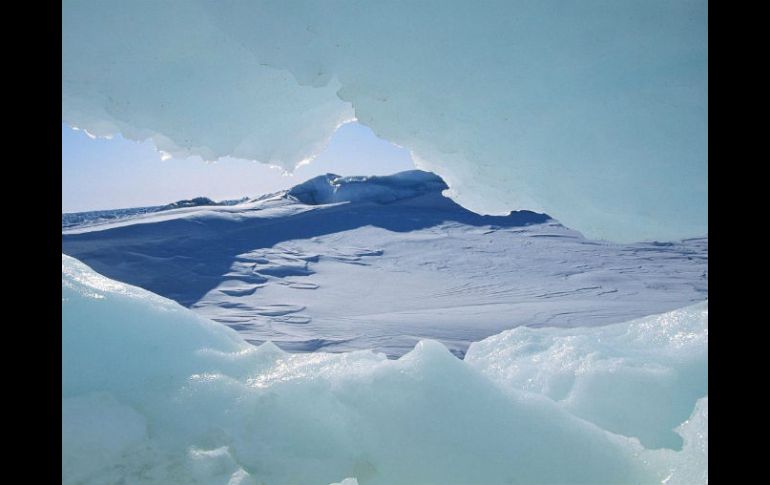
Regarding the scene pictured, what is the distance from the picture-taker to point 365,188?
15.2 meters

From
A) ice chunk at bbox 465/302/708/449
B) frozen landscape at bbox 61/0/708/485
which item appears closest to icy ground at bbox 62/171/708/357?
ice chunk at bbox 465/302/708/449

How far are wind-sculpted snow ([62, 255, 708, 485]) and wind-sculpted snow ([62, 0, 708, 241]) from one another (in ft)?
3.77

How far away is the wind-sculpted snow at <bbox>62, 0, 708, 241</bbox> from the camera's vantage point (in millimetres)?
2141

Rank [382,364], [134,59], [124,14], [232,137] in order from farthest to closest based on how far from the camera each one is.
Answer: [232,137] < [134,59] < [124,14] < [382,364]

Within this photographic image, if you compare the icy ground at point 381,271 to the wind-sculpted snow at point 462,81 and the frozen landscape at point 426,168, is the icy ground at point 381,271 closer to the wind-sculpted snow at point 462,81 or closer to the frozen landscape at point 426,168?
the frozen landscape at point 426,168

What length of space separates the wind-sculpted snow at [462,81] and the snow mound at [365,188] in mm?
11895

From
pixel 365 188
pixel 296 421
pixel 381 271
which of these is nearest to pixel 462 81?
pixel 296 421

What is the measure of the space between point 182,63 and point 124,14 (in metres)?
0.33

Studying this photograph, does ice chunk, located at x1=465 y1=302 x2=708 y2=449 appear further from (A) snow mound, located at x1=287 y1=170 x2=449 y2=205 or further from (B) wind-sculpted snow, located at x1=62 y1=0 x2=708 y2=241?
(A) snow mound, located at x1=287 y1=170 x2=449 y2=205

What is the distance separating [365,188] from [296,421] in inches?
537

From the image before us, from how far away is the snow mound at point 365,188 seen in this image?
1493cm

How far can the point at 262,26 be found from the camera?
85.0 inches
